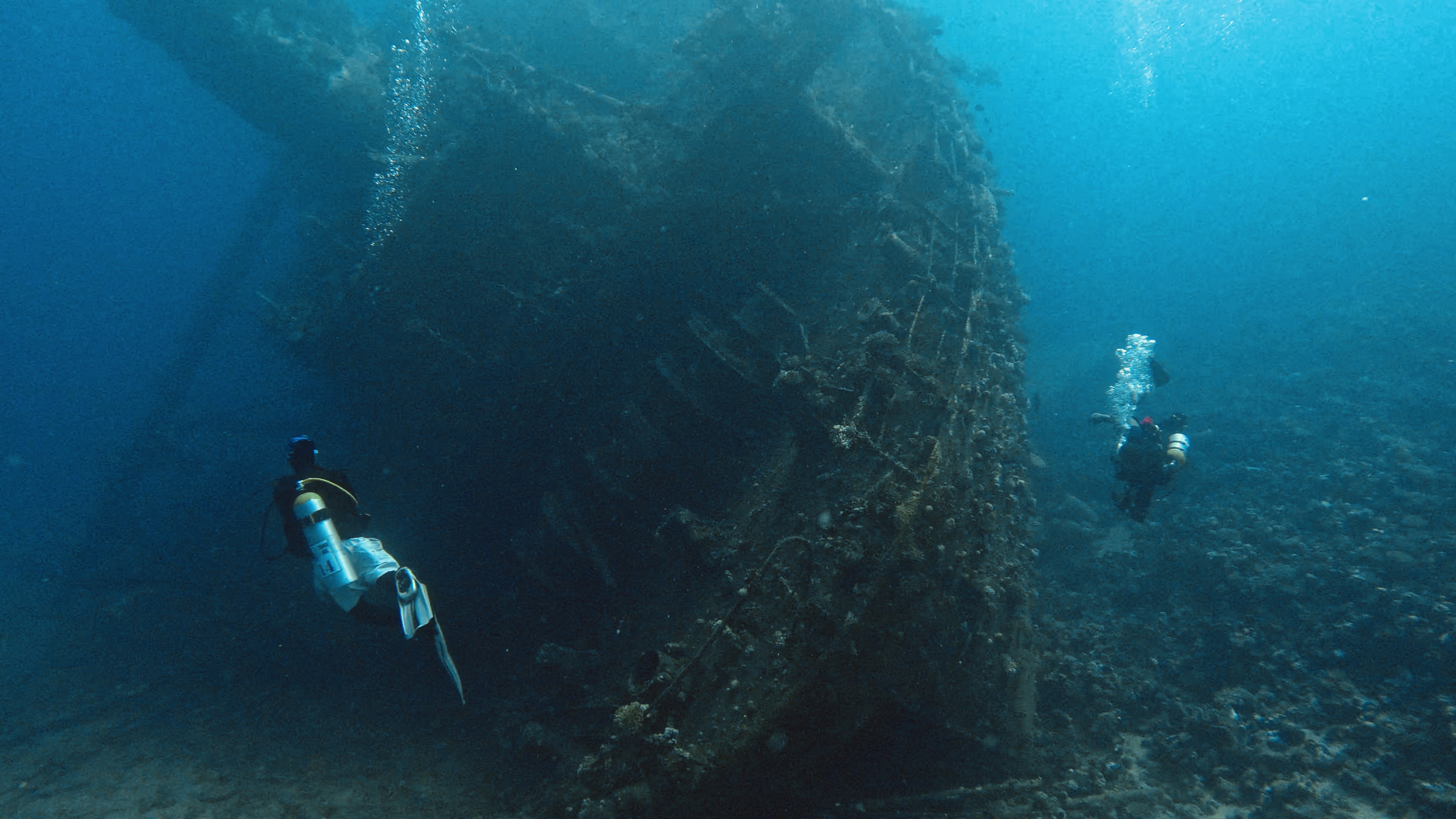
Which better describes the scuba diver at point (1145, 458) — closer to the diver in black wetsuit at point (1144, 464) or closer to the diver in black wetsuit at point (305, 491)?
the diver in black wetsuit at point (1144, 464)

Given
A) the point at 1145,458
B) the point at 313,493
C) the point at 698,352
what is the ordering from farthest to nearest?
1. the point at 1145,458
2. the point at 698,352
3. the point at 313,493

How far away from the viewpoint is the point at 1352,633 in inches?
221

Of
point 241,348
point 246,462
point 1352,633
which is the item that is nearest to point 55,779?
point 246,462

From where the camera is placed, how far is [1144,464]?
23.5ft

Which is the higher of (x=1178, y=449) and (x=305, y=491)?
(x=1178, y=449)

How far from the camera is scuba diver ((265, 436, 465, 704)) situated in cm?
415

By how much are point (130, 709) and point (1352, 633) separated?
41.2 feet

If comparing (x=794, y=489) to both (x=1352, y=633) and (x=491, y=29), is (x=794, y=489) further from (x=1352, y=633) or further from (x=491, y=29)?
(x=491, y=29)

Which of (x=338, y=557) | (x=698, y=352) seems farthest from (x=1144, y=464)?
(x=338, y=557)

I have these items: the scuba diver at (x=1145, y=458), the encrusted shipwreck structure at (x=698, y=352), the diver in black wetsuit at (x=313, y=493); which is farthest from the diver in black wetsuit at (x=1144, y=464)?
the diver in black wetsuit at (x=313, y=493)

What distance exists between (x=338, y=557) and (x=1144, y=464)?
28.4ft

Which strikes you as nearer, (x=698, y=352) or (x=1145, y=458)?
(x=698, y=352)

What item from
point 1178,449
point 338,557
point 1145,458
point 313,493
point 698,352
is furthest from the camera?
point 1178,449

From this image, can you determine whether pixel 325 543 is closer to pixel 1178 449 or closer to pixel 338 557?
pixel 338 557
